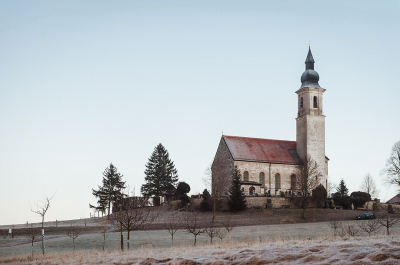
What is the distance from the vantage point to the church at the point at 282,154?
219 feet

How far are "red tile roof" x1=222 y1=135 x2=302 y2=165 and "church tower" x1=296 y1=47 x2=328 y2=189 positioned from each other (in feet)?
5.15

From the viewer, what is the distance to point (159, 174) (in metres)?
79.8

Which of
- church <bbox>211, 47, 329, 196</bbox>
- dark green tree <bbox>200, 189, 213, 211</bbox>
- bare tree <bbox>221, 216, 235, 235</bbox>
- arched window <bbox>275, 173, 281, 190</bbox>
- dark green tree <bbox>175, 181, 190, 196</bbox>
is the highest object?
church <bbox>211, 47, 329, 196</bbox>

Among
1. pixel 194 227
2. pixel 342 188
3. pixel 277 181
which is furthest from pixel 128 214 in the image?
pixel 342 188

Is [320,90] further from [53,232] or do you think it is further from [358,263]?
[358,263]

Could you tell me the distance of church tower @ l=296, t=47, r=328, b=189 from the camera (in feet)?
230

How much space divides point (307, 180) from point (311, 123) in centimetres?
1270

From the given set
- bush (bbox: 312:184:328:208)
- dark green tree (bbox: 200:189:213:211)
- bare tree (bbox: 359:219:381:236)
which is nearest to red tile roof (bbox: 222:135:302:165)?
bush (bbox: 312:184:328:208)

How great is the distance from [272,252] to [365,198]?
5139cm

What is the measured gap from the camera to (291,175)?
2741 inches

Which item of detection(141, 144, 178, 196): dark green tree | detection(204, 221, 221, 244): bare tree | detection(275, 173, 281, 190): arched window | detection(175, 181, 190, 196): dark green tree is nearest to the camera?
detection(204, 221, 221, 244): bare tree

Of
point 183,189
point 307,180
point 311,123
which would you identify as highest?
point 311,123

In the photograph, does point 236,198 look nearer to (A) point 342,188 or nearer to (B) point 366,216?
(B) point 366,216

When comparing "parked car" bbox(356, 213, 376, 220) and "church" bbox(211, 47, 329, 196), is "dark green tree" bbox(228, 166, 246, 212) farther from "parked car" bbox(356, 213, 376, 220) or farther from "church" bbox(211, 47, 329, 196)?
"parked car" bbox(356, 213, 376, 220)
